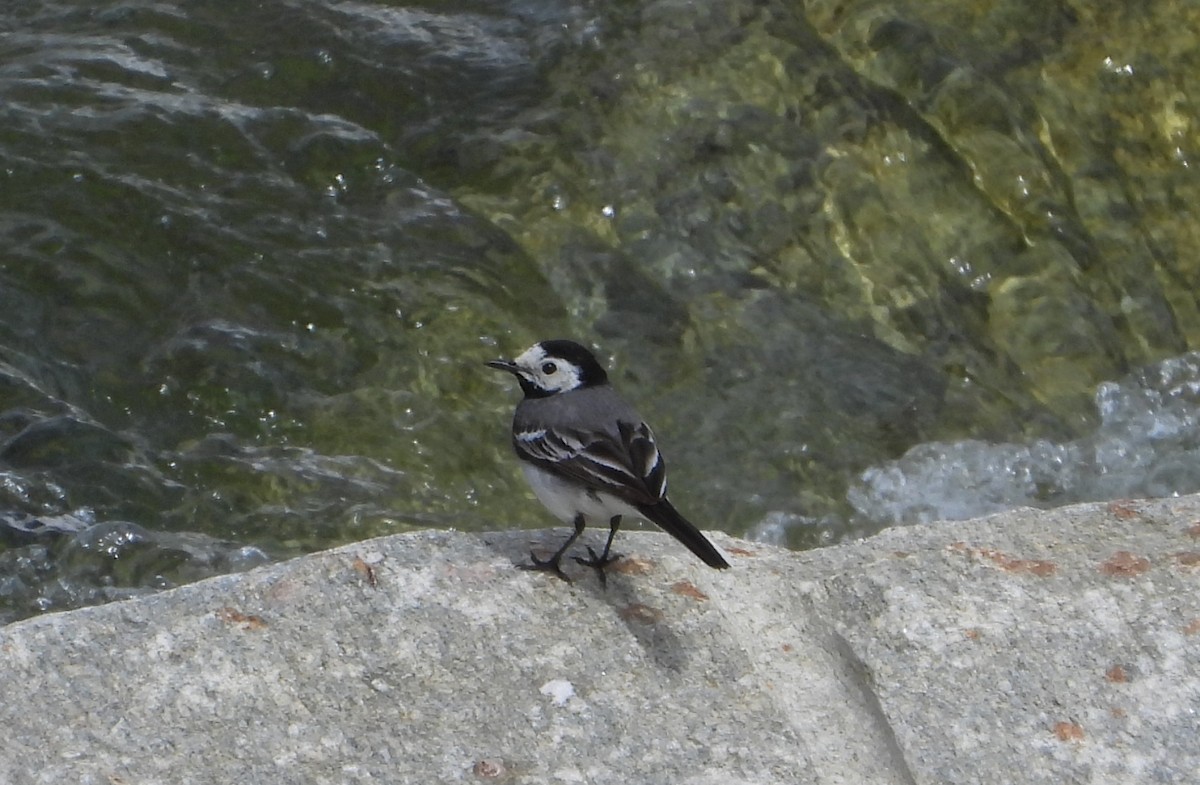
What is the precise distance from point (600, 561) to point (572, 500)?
1.12ft

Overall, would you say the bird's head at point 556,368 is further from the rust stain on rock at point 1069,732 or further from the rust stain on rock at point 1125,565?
the rust stain on rock at point 1069,732

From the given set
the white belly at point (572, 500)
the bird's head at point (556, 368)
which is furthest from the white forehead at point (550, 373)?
the white belly at point (572, 500)

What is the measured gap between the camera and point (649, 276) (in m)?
8.45

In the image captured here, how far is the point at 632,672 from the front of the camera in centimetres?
412

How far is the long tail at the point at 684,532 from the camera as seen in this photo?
4234 mm

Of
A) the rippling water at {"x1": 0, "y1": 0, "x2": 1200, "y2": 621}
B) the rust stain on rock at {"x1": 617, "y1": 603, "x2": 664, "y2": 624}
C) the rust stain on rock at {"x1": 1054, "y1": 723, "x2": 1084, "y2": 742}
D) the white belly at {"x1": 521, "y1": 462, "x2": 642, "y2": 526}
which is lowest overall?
the rippling water at {"x1": 0, "y1": 0, "x2": 1200, "y2": 621}

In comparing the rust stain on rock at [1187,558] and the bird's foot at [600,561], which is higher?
the rust stain on rock at [1187,558]

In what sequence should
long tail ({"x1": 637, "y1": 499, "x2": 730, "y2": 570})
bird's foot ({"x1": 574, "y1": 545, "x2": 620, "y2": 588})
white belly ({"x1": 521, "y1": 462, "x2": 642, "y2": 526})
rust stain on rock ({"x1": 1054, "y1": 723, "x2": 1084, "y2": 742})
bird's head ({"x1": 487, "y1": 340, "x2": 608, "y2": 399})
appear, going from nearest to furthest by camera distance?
rust stain on rock ({"x1": 1054, "y1": 723, "x2": 1084, "y2": 742}) → long tail ({"x1": 637, "y1": 499, "x2": 730, "y2": 570}) → bird's foot ({"x1": 574, "y1": 545, "x2": 620, "y2": 588}) → white belly ({"x1": 521, "y1": 462, "x2": 642, "y2": 526}) → bird's head ({"x1": 487, "y1": 340, "x2": 608, "y2": 399})

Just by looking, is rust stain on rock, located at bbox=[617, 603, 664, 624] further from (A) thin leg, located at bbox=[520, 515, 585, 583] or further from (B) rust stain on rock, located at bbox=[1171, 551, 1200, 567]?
(B) rust stain on rock, located at bbox=[1171, 551, 1200, 567]

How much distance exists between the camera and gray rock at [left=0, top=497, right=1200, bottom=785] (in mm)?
3760

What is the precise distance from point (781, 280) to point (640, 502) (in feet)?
13.9

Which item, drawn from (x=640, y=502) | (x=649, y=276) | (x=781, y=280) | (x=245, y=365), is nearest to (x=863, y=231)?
(x=781, y=280)

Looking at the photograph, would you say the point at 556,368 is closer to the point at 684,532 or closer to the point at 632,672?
the point at 684,532

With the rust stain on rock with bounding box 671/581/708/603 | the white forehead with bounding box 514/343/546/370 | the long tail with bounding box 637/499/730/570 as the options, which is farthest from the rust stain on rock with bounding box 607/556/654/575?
the white forehead with bounding box 514/343/546/370
